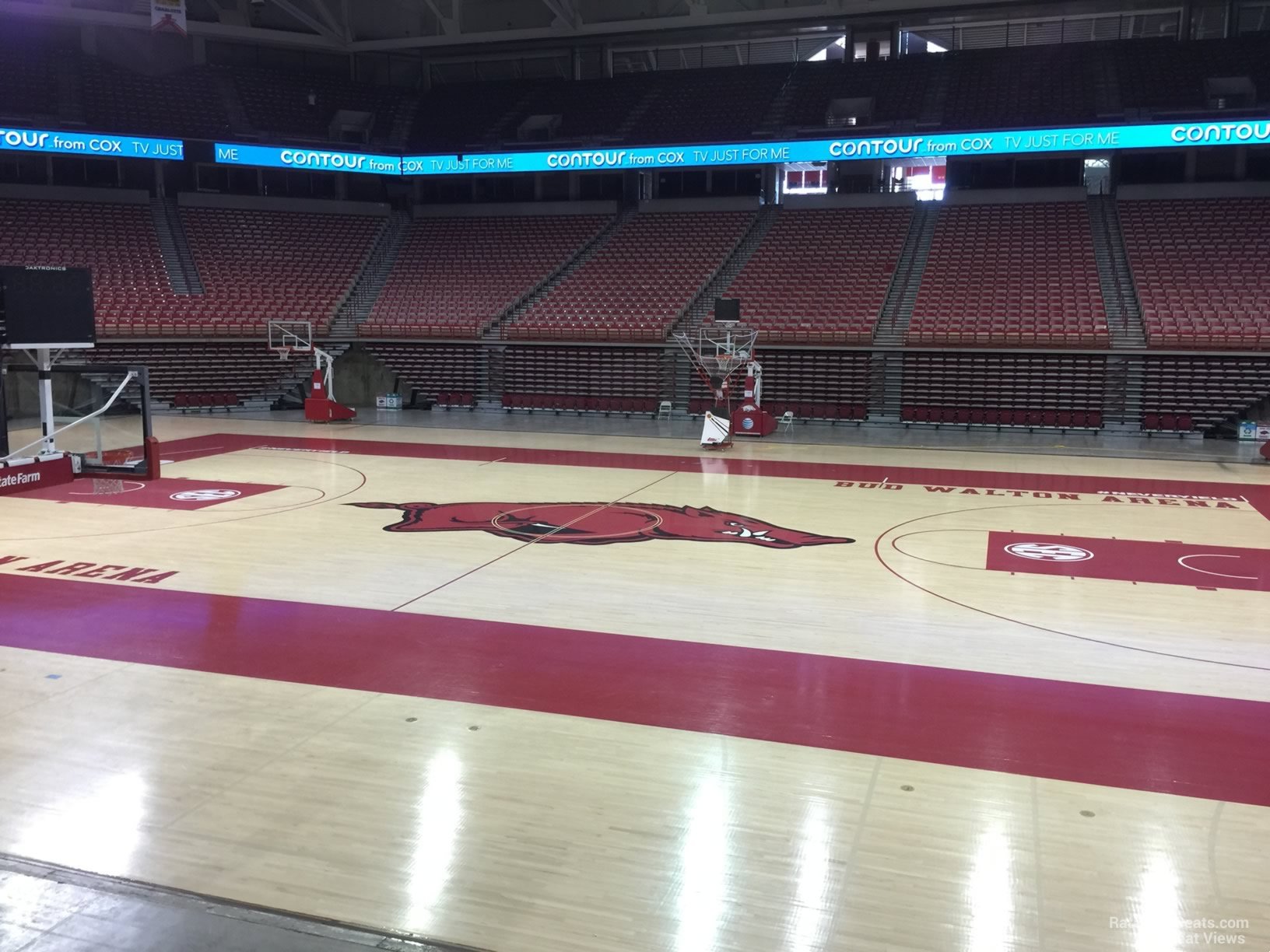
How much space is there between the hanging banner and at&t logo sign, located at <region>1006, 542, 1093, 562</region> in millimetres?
22234

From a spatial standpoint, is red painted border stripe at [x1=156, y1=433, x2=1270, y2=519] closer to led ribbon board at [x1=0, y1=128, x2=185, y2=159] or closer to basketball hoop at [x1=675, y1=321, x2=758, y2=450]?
basketball hoop at [x1=675, y1=321, x2=758, y2=450]

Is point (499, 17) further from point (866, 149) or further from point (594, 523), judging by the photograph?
point (594, 523)

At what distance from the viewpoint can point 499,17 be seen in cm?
2977

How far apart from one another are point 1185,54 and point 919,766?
27.8 m

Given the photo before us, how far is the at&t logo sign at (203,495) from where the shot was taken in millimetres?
12039

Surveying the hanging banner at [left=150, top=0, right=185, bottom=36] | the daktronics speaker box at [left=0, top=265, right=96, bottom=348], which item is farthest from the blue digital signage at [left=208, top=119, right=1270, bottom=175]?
the daktronics speaker box at [left=0, top=265, right=96, bottom=348]

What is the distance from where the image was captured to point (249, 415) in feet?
72.3

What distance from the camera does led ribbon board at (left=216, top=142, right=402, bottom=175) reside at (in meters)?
26.8

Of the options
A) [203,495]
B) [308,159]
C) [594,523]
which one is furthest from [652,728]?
[308,159]

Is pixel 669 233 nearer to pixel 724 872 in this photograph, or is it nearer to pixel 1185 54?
pixel 1185 54

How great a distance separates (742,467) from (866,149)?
1385cm

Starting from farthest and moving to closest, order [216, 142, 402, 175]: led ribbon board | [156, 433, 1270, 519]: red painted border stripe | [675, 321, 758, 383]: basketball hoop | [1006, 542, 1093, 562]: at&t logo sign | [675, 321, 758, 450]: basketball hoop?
[216, 142, 402, 175]: led ribbon board < [675, 321, 758, 383]: basketball hoop < [675, 321, 758, 450]: basketball hoop < [156, 433, 1270, 519]: red painted border stripe < [1006, 542, 1093, 562]: at&t logo sign

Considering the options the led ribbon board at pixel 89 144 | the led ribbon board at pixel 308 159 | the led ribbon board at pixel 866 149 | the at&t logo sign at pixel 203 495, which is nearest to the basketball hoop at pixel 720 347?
the led ribbon board at pixel 866 149

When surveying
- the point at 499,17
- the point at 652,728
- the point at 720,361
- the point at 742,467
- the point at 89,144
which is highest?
the point at 499,17
